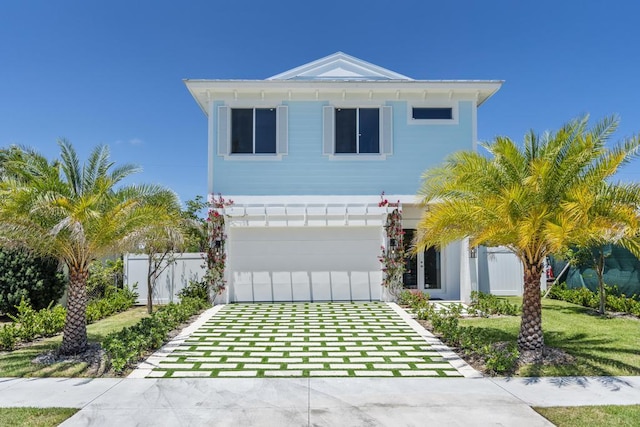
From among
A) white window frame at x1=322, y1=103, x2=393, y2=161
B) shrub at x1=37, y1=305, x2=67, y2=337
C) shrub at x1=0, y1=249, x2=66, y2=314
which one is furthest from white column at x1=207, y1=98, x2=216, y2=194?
shrub at x1=37, y1=305, x2=67, y2=337

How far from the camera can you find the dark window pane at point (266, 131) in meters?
14.1

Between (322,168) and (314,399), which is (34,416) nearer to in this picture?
(314,399)

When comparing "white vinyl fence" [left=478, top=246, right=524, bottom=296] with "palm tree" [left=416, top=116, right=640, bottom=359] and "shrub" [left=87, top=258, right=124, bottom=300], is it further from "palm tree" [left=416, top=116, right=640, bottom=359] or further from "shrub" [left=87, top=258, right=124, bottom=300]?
"shrub" [left=87, top=258, right=124, bottom=300]

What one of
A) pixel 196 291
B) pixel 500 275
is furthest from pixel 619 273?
pixel 196 291

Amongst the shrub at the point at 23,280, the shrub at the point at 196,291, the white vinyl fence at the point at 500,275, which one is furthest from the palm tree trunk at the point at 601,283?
the shrub at the point at 23,280

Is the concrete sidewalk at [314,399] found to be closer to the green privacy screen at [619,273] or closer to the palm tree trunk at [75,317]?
the palm tree trunk at [75,317]

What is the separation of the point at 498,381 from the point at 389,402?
1908mm

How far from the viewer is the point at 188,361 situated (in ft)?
23.8

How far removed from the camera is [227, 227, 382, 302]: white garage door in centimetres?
1403

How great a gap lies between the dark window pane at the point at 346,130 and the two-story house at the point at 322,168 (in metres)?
0.03

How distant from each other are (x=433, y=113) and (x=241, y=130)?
20.7 feet

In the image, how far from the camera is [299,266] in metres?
14.1

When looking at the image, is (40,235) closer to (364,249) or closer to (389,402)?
(389,402)

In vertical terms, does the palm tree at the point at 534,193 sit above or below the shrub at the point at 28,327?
above
